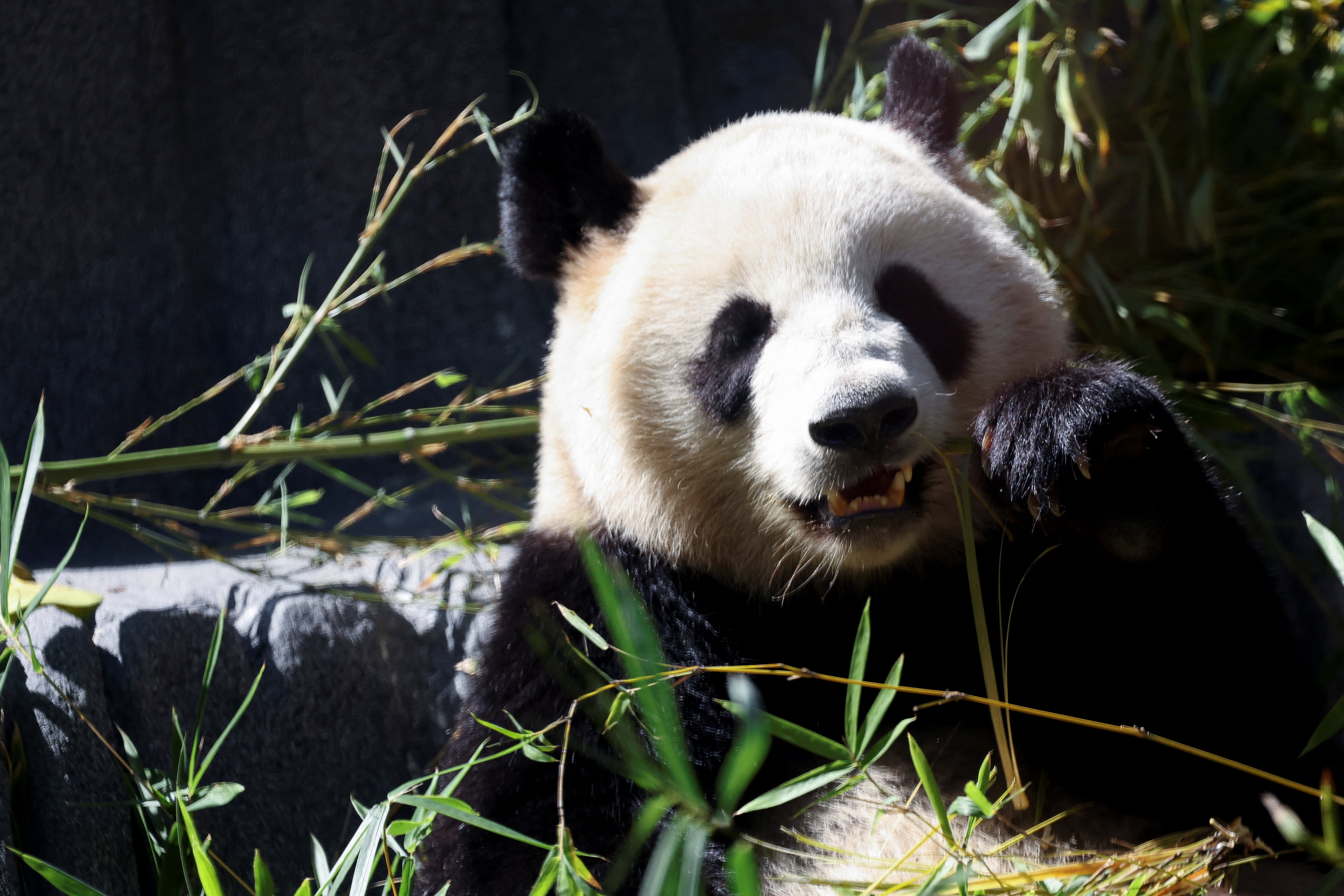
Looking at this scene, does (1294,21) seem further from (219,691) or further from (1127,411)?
(219,691)

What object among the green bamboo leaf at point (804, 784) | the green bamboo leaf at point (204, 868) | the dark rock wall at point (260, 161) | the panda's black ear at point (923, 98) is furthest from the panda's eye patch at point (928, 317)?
the dark rock wall at point (260, 161)

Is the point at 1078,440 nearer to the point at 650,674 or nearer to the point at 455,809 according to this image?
the point at 650,674

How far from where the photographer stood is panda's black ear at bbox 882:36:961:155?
1.88 metres

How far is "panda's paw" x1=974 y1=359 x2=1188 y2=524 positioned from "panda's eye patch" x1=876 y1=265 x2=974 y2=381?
21 centimetres

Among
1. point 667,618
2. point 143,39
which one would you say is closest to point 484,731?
point 667,618

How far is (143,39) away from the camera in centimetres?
322

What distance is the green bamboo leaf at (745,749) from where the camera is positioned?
85cm

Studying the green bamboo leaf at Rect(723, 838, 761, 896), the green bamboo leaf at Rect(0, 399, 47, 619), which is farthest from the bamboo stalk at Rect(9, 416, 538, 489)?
the green bamboo leaf at Rect(723, 838, 761, 896)

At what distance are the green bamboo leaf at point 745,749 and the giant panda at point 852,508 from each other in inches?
18.6

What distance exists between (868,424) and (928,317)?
0.33 meters

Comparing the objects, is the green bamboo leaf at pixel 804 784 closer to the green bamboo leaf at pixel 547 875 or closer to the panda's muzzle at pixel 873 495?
the green bamboo leaf at pixel 547 875

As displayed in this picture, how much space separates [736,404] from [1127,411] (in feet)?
1.79

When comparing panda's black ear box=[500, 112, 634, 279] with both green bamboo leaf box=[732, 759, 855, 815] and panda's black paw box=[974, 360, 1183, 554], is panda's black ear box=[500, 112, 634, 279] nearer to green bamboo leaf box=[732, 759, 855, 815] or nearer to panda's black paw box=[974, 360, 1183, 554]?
panda's black paw box=[974, 360, 1183, 554]

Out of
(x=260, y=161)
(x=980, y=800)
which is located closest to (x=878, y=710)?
(x=980, y=800)
